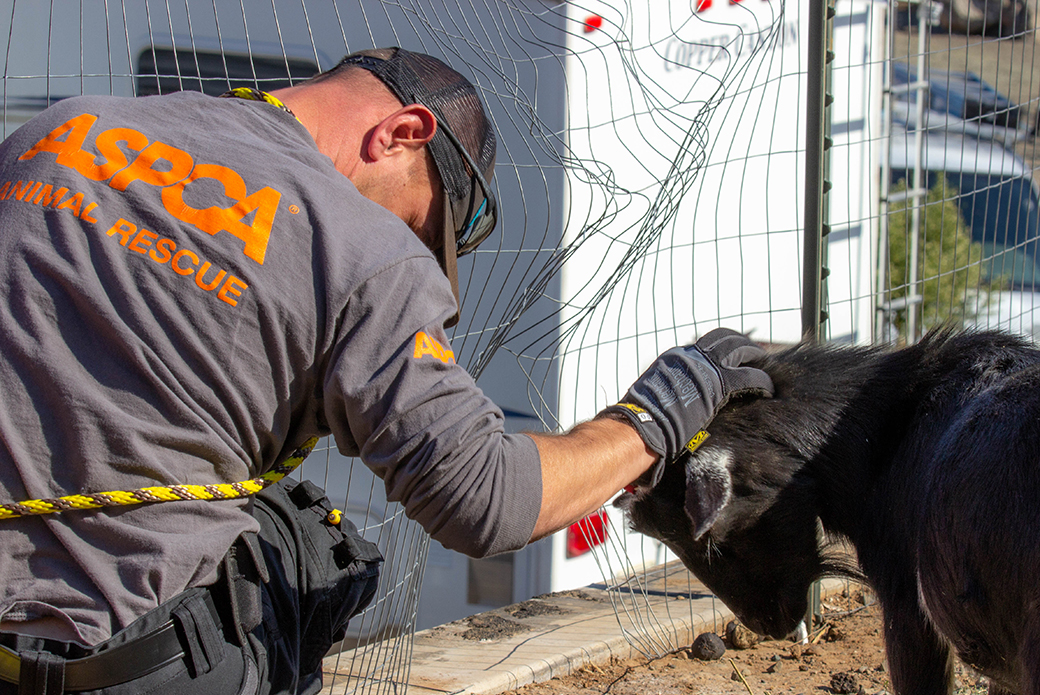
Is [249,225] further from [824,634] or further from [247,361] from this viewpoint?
[824,634]

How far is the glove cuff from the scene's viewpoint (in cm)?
204

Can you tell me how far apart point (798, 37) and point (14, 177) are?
401cm

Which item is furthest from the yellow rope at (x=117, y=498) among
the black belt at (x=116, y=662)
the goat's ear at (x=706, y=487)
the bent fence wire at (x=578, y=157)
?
the bent fence wire at (x=578, y=157)

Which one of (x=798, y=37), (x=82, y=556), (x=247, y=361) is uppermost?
(x=798, y=37)

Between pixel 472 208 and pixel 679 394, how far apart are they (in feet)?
2.02

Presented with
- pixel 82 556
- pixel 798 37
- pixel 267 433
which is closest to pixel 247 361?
pixel 267 433

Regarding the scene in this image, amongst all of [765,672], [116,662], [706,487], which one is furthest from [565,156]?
[116,662]

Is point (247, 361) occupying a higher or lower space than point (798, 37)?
lower

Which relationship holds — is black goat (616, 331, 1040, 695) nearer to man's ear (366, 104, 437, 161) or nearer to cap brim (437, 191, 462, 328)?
cap brim (437, 191, 462, 328)

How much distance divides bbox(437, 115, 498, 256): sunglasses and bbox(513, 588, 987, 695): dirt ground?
192 cm

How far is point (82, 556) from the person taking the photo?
159 cm

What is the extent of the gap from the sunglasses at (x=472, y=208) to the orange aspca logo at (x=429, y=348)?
50 centimetres

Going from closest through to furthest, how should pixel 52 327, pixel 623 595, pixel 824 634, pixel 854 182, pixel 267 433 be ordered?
pixel 52 327, pixel 267 433, pixel 824 634, pixel 623 595, pixel 854 182

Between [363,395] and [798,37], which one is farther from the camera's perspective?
[798,37]
